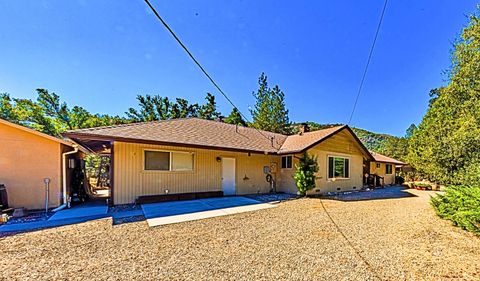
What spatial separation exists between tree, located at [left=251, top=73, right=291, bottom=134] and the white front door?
1694 centimetres

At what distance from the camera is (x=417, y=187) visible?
17531mm

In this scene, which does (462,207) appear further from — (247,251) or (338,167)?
(338,167)

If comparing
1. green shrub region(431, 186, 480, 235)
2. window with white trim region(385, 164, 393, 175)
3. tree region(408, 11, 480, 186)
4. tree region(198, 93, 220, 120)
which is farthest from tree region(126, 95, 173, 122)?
green shrub region(431, 186, 480, 235)

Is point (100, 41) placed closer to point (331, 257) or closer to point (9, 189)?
point (9, 189)

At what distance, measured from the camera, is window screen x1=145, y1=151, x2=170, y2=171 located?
29.6ft

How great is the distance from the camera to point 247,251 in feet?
13.0

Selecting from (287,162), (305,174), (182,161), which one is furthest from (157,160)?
(287,162)

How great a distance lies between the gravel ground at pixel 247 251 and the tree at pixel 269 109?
22107mm

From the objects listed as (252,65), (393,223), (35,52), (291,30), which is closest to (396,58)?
(291,30)

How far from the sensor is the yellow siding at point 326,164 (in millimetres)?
12250

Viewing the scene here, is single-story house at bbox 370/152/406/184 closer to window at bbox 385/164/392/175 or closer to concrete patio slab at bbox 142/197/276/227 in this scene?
window at bbox 385/164/392/175

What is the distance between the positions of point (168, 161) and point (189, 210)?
285 centimetres

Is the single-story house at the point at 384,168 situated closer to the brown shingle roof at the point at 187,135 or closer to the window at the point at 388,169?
the window at the point at 388,169

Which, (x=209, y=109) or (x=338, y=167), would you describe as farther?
(x=209, y=109)
